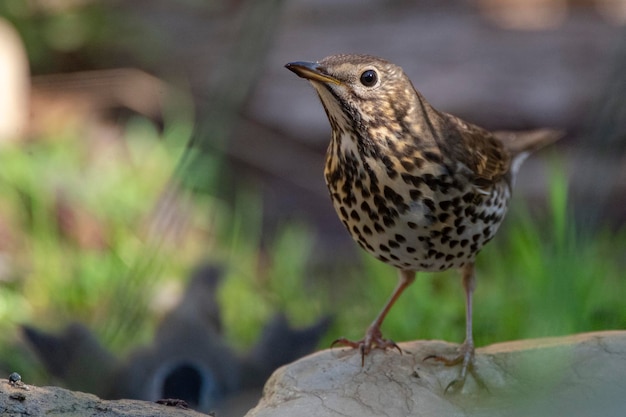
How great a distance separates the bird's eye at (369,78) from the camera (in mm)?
2852

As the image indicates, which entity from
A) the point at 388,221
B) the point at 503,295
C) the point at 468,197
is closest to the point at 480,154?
the point at 468,197

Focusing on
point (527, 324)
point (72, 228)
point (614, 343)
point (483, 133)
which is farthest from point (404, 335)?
point (72, 228)

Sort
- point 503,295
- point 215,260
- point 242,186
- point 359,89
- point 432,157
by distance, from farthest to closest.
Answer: point 242,186, point 215,260, point 503,295, point 432,157, point 359,89

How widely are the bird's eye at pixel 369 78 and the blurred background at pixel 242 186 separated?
0.50 m

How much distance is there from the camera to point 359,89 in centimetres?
284

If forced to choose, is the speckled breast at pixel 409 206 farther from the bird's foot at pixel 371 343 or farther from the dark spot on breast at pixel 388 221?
the bird's foot at pixel 371 343

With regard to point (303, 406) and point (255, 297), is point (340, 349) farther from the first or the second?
point (255, 297)

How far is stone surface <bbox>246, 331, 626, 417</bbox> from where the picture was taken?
2.46 metres

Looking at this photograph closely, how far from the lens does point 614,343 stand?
108 inches

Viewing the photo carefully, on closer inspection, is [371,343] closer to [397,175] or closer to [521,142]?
[397,175]

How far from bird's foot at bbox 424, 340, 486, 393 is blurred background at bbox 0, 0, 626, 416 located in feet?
1.17

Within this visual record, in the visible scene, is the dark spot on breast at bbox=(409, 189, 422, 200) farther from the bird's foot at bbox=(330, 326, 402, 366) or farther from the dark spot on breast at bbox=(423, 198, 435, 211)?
the bird's foot at bbox=(330, 326, 402, 366)

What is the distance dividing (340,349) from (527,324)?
1.19 meters

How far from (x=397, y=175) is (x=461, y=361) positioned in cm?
60
